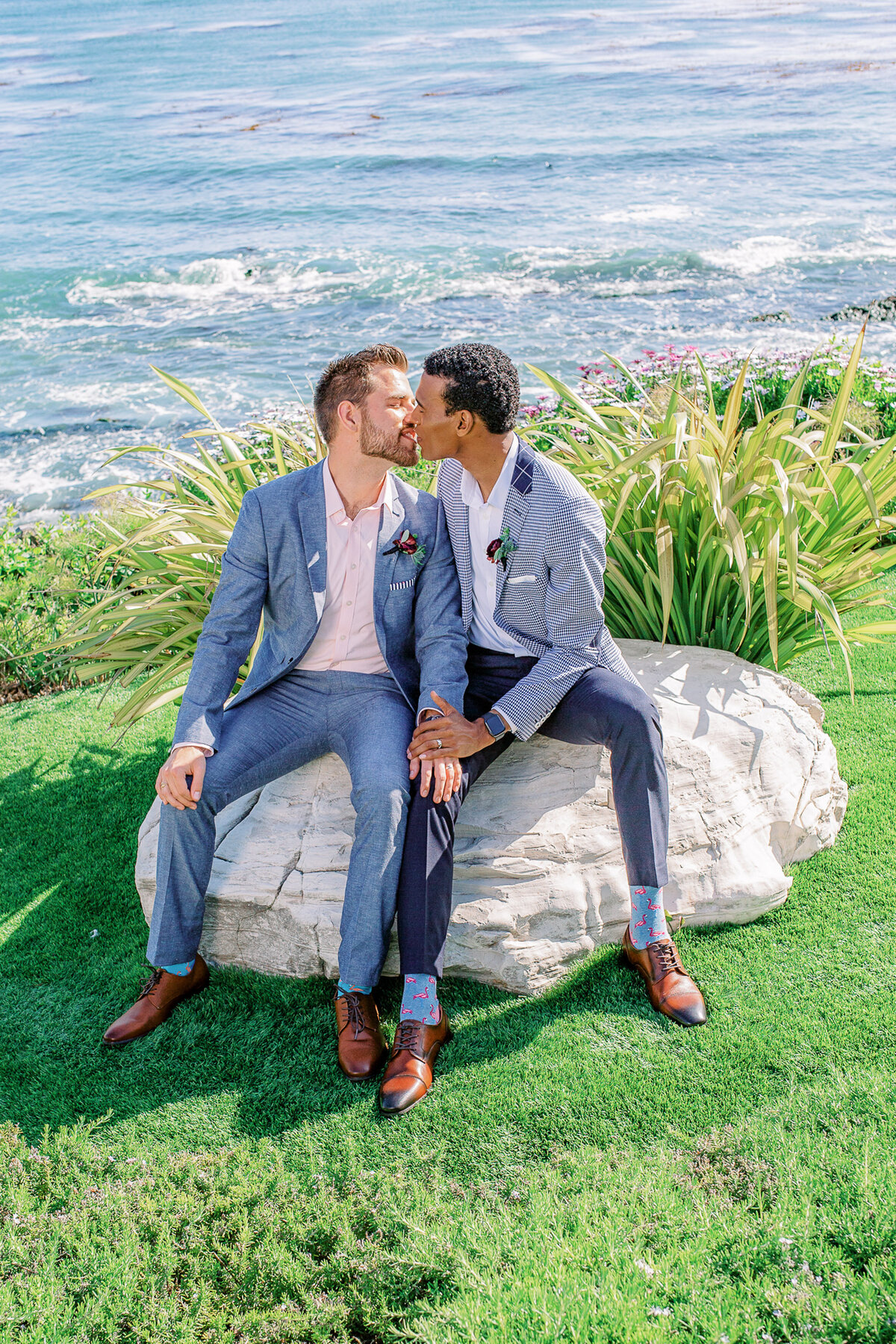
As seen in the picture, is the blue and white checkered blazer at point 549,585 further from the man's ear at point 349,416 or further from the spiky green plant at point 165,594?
the spiky green plant at point 165,594

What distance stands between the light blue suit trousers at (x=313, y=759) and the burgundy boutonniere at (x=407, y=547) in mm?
405

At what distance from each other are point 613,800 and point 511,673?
0.53 metres

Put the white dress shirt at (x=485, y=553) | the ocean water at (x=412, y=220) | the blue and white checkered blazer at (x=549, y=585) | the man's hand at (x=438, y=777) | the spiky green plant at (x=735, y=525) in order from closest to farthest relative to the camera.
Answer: the man's hand at (x=438, y=777) → the blue and white checkered blazer at (x=549, y=585) → the white dress shirt at (x=485, y=553) → the spiky green plant at (x=735, y=525) → the ocean water at (x=412, y=220)

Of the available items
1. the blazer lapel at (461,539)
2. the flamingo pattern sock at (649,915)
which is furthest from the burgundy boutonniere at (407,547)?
the flamingo pattern sock at (649,915)

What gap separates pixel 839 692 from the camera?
4422 millimetres

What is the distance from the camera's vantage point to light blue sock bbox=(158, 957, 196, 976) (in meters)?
2.97

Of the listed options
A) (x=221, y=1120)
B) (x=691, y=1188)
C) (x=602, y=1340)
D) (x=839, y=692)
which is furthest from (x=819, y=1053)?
(x=839, y=692)

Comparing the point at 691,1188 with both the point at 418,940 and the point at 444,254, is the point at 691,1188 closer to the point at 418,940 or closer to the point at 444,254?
the point at 418,940

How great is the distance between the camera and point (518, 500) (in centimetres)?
313

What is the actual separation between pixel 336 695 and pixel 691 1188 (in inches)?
67.1

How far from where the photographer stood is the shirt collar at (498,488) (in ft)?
10.4

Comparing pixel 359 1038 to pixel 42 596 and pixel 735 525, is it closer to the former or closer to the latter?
pixel 735 525

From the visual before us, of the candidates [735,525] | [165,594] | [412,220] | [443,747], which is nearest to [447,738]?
[443,747]

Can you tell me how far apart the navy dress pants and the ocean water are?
24.8 ft
